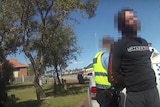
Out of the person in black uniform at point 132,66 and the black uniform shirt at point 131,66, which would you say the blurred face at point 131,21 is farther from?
the black uniform shirt at point 131,66

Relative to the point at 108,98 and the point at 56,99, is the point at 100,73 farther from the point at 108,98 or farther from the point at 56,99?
the point at 56,99

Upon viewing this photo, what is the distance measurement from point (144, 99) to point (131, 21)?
0.90 meters

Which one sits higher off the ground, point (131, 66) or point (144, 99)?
point (131, 66)

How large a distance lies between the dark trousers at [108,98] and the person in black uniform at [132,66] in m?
0.76

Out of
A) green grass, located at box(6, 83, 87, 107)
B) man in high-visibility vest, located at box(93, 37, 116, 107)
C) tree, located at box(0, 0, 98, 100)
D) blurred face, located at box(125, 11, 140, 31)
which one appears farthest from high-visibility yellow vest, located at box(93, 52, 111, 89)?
tree, located at box(0, 0, 98, 100)

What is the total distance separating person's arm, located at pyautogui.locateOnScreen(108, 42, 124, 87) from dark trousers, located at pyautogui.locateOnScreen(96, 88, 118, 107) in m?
0.73

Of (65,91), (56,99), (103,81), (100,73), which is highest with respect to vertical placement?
(100,73)

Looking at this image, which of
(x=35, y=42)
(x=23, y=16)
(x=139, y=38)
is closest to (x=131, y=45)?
(x=139, y=38)

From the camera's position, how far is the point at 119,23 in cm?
484

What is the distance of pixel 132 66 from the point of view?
4809mm

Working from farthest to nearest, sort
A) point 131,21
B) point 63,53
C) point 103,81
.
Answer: point 63,53 < point 103,81 < point 131,21

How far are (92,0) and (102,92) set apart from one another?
20.4 meters

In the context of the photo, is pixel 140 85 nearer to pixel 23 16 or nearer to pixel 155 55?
pixel 155 55

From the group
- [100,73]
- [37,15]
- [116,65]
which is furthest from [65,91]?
[116,65]
